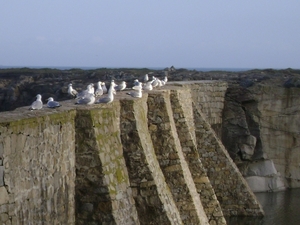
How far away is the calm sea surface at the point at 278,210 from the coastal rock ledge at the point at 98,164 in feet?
17.0

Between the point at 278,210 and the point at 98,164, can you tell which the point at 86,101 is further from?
the point at 278,210

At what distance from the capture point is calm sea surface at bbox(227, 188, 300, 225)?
71.2 ft

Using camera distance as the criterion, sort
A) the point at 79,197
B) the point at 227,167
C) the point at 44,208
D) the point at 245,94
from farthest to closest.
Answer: the point at 245,94, the point at 227,167, the point at 79,197, the point at 44,208

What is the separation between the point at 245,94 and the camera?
29.3 m

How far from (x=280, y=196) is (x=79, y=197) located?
61.7 ft

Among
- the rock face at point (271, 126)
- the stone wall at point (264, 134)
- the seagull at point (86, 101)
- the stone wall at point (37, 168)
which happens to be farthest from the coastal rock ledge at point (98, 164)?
the rock face at point (271, 126)

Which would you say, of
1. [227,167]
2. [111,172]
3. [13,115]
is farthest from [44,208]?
[227,167]

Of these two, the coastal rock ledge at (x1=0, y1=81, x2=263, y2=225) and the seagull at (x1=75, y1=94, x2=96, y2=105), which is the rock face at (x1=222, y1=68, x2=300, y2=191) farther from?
the seagull at (x1=75, y1=94, x2=96, y2=105)

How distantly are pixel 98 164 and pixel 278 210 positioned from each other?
1504cm

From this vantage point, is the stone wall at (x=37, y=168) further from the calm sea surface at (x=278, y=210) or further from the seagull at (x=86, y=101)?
the calm sea surface at (x=278, y=210)

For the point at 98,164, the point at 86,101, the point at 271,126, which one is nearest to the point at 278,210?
the point at 271,126

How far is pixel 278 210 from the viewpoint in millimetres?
23797

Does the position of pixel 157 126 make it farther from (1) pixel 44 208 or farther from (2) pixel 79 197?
(1) pixel 44 208

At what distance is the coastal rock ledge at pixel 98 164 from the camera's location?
7.97 metres
